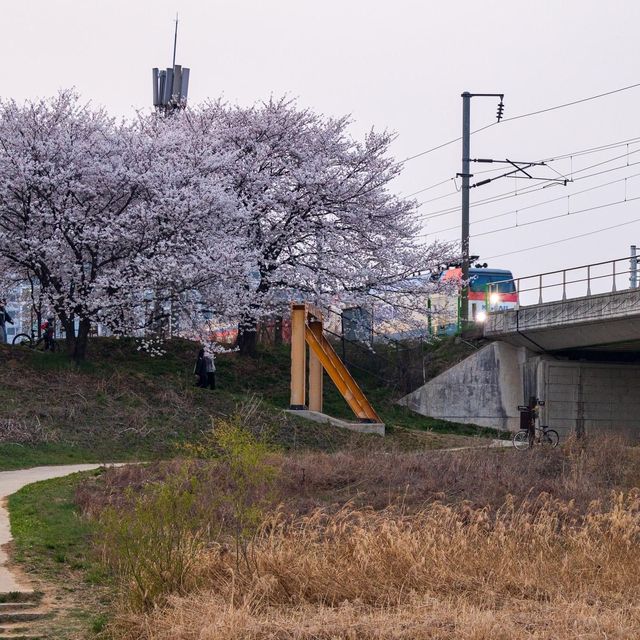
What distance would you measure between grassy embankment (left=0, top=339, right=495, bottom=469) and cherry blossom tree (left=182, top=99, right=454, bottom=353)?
292 cm

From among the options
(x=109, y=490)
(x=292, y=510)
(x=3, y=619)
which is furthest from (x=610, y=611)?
(x=109, y=490)

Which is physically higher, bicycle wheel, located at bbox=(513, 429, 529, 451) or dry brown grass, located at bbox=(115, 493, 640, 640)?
bicycle wheel, located at bbox=(513, 429, 529, 451)

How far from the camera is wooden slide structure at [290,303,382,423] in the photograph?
3231 centimetres

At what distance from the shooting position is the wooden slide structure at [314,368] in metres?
32.3

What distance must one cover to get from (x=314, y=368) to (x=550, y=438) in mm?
7047

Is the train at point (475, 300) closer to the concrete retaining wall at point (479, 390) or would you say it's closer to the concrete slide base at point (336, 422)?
the concrete retaining wall at point (479, 390)

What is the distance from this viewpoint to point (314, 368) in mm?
33406

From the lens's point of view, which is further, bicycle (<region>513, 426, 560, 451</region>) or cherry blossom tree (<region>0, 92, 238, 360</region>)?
cherry blossom tree (<region>0, 92, 238, 360</region>)

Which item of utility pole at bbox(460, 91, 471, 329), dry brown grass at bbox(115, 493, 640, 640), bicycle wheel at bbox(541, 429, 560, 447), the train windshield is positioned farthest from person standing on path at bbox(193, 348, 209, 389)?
dry brown grass at bbox(115, 493, 640, 640)

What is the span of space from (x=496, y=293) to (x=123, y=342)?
13.6 metres

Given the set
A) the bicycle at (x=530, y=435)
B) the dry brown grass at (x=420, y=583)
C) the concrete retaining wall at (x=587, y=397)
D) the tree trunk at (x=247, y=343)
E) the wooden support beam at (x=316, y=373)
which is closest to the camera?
the dry brown grass at (x=420, y=583)

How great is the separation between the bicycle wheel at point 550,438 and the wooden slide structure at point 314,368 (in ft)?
15.8

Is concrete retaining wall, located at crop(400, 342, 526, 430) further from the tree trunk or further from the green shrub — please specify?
the green shrub

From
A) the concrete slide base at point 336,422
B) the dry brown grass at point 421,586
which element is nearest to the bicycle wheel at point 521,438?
the concrete slide base at point 336,422
